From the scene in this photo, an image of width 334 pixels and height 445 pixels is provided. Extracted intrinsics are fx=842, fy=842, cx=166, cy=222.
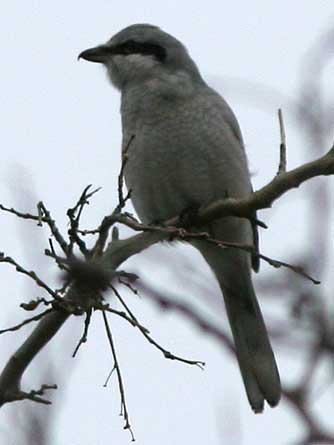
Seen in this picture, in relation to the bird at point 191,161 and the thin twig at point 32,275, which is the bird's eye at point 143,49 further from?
the thin twig at point 32,275

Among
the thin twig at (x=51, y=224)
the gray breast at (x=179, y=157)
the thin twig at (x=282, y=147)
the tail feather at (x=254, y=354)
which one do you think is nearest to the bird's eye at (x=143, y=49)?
the gray breast at (x=179, y=157)

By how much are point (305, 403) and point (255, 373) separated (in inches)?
145

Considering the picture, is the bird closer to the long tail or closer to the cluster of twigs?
the long tail

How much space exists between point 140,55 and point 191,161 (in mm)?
1038

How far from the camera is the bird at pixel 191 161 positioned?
482 centimetres

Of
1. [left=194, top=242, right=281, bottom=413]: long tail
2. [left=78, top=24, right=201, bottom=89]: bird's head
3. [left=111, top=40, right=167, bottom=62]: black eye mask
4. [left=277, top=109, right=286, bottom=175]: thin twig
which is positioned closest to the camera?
[left=277, top=109, right=286, bottom=175]: thin twig

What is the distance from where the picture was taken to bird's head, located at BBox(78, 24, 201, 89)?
5.37 m

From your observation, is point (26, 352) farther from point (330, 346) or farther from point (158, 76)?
point (158, 76)

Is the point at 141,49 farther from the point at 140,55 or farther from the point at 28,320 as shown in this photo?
the point at 28,320

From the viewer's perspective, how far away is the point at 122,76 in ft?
17.8

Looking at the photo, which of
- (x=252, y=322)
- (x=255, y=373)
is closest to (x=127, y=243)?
(x=255, y=373)

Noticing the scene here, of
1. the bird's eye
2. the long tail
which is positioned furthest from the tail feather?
the bird's eye

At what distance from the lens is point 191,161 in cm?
482

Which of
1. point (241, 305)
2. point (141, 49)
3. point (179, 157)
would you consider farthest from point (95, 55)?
point (241, 305)
